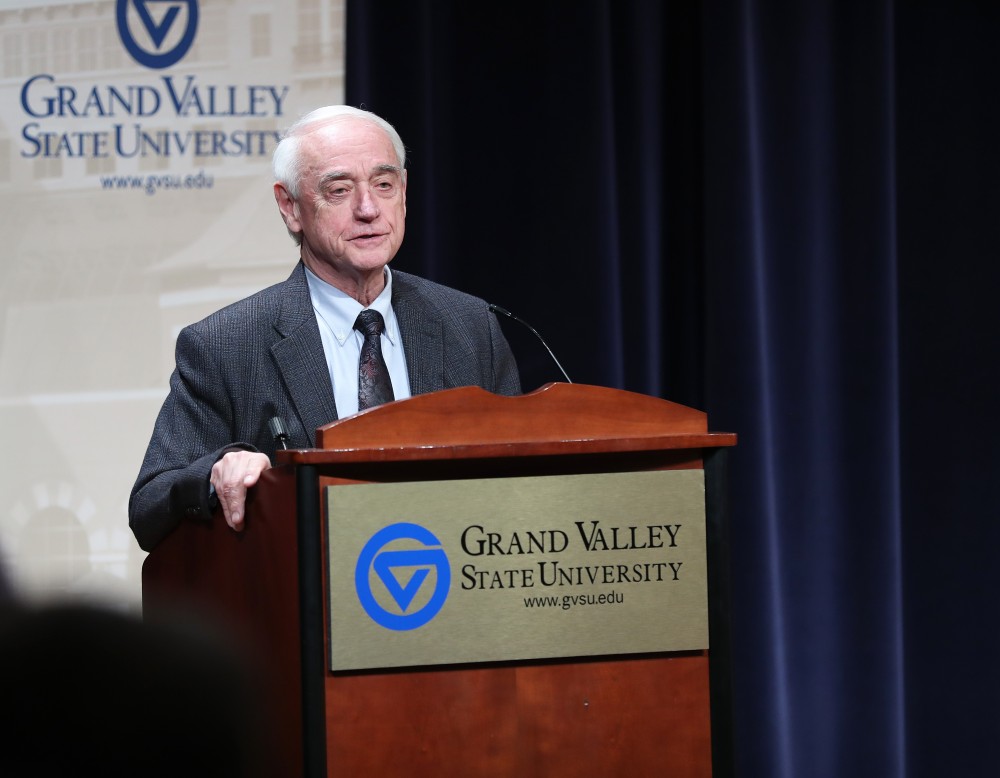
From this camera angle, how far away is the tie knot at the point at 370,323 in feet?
7.50

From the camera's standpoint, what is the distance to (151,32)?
352 centimetres

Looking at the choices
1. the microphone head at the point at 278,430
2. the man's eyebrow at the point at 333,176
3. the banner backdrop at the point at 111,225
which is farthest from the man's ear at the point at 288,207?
the banner backdrop at the point at 111,225

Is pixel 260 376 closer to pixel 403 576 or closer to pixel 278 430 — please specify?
pixel 278 430

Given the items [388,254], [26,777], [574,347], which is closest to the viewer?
[26,777]

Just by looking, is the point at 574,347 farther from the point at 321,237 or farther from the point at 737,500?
the point at 321,237

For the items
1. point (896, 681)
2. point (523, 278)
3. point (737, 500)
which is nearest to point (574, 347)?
point (523, 278)

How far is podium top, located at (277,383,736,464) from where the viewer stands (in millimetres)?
1605

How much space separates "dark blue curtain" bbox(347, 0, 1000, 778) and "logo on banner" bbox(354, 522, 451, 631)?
2074mm

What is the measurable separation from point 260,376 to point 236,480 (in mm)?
457

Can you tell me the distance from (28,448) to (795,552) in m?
2.09

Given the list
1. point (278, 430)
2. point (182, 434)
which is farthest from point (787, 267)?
point (278, 430)

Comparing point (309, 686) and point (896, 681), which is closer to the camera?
point (309, 686)

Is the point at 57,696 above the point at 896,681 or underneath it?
above

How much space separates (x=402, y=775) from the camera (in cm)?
160
